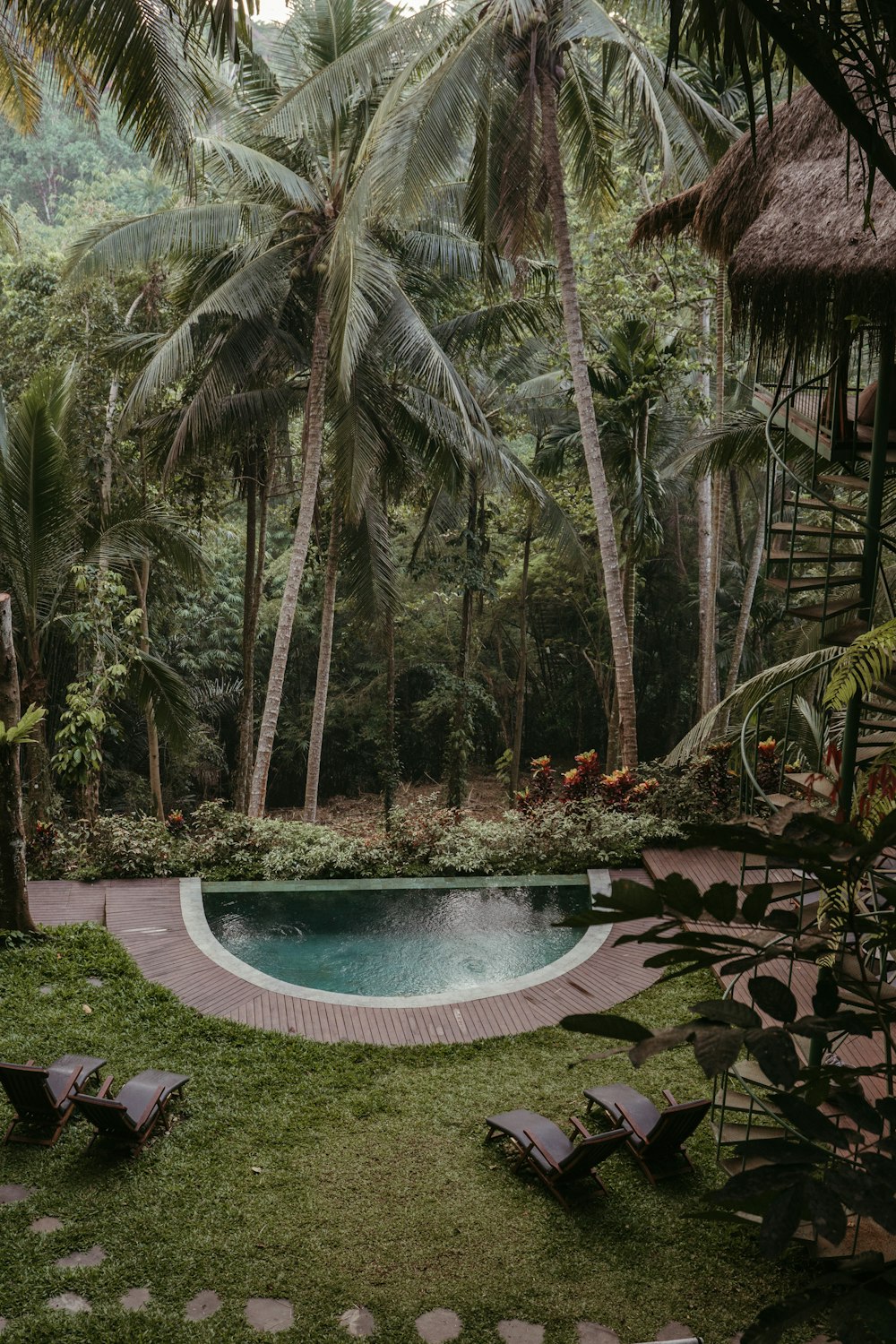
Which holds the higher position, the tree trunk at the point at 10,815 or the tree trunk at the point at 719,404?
the tree trunk at the point at 719,404

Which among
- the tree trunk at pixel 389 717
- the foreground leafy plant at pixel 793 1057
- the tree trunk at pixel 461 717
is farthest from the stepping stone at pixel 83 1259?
the tree trunk at pixel 461 717

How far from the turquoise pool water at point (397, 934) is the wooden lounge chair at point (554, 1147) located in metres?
2.71

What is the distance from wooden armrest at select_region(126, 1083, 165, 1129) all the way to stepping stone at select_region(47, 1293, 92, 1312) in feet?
3.84

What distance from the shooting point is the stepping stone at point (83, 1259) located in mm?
5504

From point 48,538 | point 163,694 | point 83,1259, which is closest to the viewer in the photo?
point 83,1259

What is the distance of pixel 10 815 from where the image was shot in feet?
30.6

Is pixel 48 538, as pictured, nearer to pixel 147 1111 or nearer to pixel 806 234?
pixel 147 1111

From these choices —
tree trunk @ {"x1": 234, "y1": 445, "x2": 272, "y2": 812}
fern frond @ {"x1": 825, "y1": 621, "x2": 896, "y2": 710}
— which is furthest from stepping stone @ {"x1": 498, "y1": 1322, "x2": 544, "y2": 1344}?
tree trunk @ {"x1": 234, "y1": 445, "x2": 272, "y2": 812}

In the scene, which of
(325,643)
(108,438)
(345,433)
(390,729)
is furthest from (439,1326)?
(390,729)

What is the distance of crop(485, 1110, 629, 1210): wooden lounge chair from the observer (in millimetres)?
6082

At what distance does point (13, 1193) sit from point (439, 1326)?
2610 mm

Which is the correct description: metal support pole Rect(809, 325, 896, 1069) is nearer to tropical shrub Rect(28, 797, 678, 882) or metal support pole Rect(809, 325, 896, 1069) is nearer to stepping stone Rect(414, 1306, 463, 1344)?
stepping stone Rect(414, 1306, 463, 1344)

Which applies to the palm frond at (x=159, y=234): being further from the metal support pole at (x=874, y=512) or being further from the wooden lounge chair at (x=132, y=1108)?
the wooden lounge chair at (x=132, y=1108)

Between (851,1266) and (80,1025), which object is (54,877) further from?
(851,1266)
